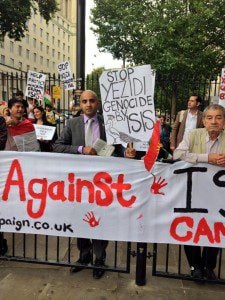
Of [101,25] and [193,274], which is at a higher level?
[101,25]

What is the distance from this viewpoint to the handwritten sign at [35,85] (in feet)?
26.5

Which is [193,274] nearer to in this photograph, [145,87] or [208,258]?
[208,258]

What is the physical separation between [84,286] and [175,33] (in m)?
18.0

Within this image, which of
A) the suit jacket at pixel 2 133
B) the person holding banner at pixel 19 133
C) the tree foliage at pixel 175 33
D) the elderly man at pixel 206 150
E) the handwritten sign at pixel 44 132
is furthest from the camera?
the tree foliage at pixel 175 33

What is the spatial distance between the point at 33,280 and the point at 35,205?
784mm

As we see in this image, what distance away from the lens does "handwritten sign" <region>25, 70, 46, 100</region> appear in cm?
808

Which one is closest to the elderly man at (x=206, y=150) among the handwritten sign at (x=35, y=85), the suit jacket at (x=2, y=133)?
the suit jacket at (x=2, y=133)

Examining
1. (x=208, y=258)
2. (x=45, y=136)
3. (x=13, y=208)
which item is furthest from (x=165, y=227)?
(x=45, y=136)

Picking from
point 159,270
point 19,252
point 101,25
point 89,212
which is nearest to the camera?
point 89,212

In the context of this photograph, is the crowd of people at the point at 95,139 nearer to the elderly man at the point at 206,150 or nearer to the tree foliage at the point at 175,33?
the elderly man at the point at 206,150

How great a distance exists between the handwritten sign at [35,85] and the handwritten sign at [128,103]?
5.12 metres

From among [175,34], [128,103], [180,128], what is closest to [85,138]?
[128,103]

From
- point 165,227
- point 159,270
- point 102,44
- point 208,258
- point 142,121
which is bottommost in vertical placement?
point 159,270

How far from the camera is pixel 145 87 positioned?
318 centimetres
